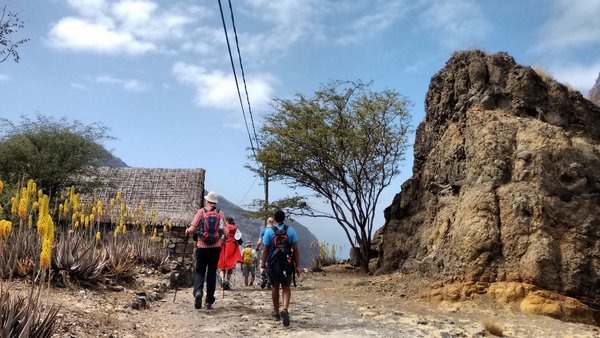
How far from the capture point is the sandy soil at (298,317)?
239 inches

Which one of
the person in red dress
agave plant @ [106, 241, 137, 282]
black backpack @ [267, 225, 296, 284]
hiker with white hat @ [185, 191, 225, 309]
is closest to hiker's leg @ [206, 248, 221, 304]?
hiker with white hat @ [185, 191, 225, 309]

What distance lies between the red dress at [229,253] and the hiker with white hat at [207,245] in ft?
10.7

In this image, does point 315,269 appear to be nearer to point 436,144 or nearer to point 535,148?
point 436,144

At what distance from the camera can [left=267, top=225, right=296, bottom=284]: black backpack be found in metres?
7.08

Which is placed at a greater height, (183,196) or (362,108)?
(362,108)

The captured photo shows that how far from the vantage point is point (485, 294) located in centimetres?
888

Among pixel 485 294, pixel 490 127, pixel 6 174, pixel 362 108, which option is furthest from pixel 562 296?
pixel 6 174

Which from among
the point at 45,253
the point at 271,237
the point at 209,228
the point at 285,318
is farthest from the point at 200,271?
the point at 45,253

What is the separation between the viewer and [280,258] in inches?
281

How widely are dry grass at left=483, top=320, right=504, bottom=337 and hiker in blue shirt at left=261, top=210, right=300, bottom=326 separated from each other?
10.0 feet

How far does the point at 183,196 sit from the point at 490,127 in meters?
13.0

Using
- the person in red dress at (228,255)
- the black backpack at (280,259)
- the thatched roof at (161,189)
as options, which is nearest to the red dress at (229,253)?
the person in red dress at (228,255)

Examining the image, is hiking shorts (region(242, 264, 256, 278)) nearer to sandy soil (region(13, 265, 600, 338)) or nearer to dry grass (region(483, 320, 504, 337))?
sandy soil (region(13, 265, 600, 338))

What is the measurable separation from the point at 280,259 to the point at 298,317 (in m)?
1.24
